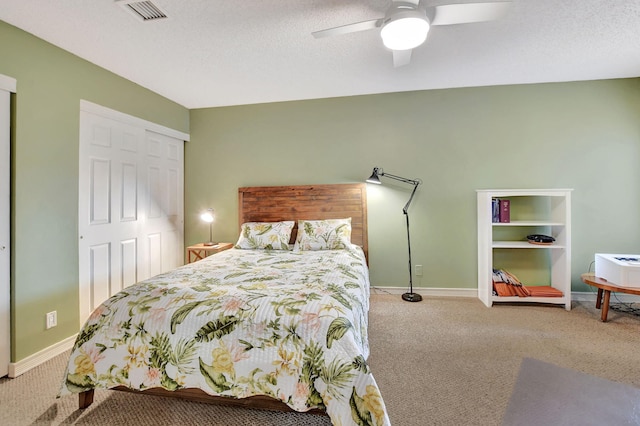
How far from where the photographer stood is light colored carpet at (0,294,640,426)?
159 cm

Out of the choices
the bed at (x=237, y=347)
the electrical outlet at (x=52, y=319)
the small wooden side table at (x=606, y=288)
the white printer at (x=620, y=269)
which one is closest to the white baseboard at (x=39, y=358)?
the electrical outlet at (x=52, y=319)

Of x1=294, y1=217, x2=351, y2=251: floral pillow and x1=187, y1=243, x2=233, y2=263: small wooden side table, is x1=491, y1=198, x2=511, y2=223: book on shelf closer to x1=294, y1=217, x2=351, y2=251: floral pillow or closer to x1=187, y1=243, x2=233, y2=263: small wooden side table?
x1=294, y1=217, x2=351, y2=251: floral pillow

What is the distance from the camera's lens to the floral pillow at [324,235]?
3.17 meters

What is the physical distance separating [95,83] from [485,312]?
4.34 metres

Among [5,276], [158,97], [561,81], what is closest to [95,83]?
[158,97]

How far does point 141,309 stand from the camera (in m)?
1.60

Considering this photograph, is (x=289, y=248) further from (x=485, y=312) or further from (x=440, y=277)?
(x=485, y=312)

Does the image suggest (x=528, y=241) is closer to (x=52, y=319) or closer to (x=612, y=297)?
(x=612, y=297)

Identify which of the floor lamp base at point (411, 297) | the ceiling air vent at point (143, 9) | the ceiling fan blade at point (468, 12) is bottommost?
the floor lamp base at point (411, 297)

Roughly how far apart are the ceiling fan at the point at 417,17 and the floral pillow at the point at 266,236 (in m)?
2.05

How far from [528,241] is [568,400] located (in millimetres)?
1938

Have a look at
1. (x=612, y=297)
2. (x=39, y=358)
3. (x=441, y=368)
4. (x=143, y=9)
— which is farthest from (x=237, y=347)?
(x=612, y=297)

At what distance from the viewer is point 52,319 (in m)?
2.28

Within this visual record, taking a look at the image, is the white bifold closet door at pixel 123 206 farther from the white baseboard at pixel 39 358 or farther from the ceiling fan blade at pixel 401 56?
the ceiling fan blade at pixel 401 56
